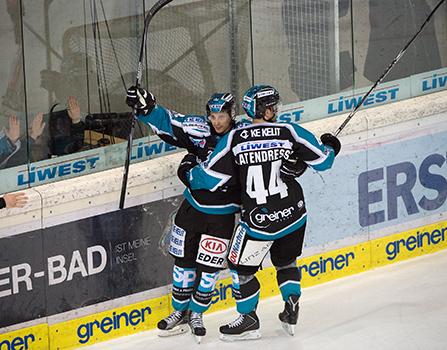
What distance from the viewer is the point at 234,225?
22.1ft

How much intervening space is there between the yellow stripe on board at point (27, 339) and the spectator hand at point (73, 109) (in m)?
0.97

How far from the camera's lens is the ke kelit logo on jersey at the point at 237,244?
657cm

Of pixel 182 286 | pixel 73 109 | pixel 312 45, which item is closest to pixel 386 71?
pixel 312 45

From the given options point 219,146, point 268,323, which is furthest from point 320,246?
point 219,146

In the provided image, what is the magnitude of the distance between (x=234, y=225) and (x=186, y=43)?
0.95 metres

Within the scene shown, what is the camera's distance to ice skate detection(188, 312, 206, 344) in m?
6.65

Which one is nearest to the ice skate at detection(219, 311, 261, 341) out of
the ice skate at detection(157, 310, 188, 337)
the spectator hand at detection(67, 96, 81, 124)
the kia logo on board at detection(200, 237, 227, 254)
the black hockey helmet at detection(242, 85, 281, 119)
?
the ice skate at detection(157, 310, 188, 337)

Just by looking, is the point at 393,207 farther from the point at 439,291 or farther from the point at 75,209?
the point at 75,209

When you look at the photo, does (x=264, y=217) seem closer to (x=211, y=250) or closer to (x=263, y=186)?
(x=263, y=186)

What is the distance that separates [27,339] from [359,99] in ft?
7.71

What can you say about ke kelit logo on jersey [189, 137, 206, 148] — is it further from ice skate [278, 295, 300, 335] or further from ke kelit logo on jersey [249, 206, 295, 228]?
ice skate [278, 295, 300, 335]

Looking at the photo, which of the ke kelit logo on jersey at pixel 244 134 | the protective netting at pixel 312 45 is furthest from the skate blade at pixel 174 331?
the protective netting at pixel 312 45

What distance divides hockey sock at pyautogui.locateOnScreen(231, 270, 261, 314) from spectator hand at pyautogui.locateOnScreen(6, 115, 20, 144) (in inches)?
46.8

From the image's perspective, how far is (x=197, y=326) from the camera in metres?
6.67
